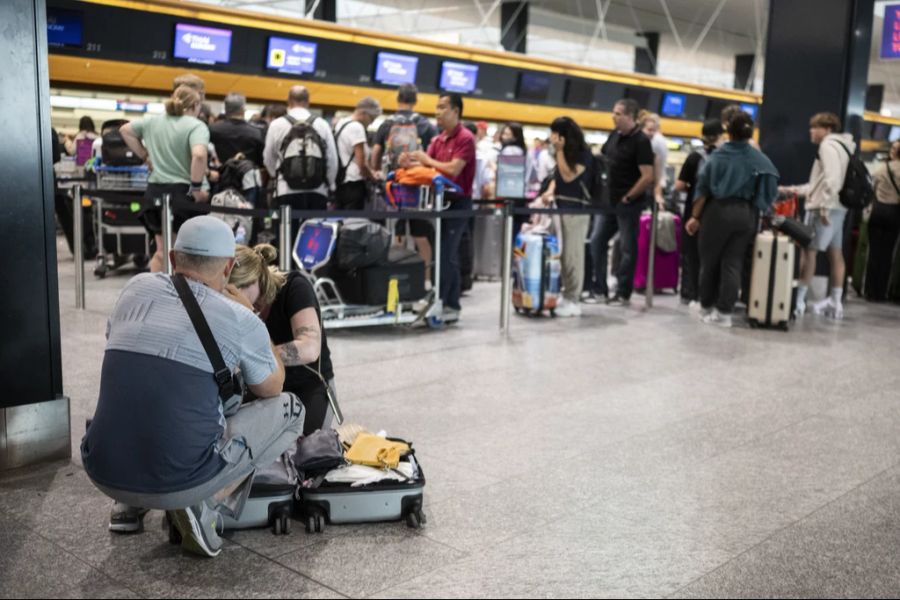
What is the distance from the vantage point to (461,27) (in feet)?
64.4

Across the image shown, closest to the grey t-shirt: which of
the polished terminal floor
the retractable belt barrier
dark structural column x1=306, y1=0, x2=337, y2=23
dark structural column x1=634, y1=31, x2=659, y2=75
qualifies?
the polished terminal floor

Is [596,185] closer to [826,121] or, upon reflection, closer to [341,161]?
[826,121]

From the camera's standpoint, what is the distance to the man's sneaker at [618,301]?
934 cm

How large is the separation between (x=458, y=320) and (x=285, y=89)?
6.92 metres

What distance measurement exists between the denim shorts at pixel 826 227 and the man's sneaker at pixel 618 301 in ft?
5.79

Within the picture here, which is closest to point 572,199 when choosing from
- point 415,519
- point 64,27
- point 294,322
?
point 294,322

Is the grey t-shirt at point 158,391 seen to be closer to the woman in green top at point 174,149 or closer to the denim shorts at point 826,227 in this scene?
the woman in green top at point 174,149

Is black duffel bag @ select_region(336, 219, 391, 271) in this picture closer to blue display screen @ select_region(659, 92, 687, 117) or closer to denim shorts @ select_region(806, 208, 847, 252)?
denim shorts @ select_region(806, 208, 847, 252)

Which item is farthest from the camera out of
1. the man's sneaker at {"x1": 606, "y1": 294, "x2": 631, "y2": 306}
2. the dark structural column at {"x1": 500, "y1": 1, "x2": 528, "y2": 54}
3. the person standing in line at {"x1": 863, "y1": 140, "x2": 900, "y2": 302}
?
the dark structural column at {"x1": 500, "y1": 1, "x2": 528, "y2": 54}

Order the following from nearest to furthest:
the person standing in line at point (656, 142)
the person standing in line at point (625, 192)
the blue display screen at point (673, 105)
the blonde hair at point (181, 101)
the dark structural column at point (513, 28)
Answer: the blonde hair at point (181, 101)
the person standing in line at point (625, 192)
the person standing in line at point (656, 142)
the dark structural column at point (513, 28)
the blue display screen at point (673, 105)

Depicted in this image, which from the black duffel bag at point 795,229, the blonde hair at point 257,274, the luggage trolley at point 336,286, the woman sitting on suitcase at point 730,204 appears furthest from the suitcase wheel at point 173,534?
the black duffel bag at point 795,229

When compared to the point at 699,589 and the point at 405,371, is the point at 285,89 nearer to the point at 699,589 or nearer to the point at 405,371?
the point at 405,371

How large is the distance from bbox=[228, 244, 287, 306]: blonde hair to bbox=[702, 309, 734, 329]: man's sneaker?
524 cm

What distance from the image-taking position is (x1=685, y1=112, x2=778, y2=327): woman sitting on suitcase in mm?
7766
